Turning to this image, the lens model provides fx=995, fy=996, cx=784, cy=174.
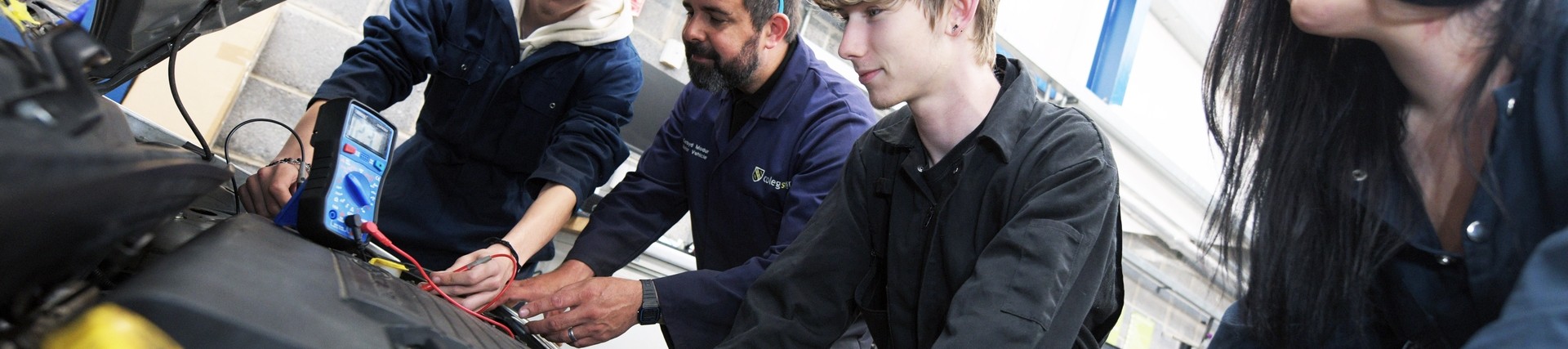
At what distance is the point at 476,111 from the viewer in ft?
5.42

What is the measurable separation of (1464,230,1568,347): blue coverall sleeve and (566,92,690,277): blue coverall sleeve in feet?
3.92

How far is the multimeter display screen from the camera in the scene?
1011 millimetres

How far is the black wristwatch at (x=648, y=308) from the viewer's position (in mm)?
1265

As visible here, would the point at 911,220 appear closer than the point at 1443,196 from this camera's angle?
No

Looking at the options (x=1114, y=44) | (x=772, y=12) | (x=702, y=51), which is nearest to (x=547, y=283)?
(x=702, y=51)

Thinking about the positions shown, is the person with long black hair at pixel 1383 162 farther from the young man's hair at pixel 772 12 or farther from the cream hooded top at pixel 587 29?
the cream hooded top at pixel 587 29

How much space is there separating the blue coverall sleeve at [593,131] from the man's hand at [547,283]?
0.11m

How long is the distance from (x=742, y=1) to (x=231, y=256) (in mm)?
1230

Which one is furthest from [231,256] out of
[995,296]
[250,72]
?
[250,72]

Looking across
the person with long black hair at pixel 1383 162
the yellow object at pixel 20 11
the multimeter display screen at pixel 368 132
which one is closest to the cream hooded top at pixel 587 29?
the multimeter display screen at pixel 368 132

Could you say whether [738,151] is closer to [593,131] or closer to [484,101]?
[593,131]

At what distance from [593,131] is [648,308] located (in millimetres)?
390

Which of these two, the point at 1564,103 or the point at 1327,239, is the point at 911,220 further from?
the point at 1564,103

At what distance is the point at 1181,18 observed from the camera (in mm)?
4770
